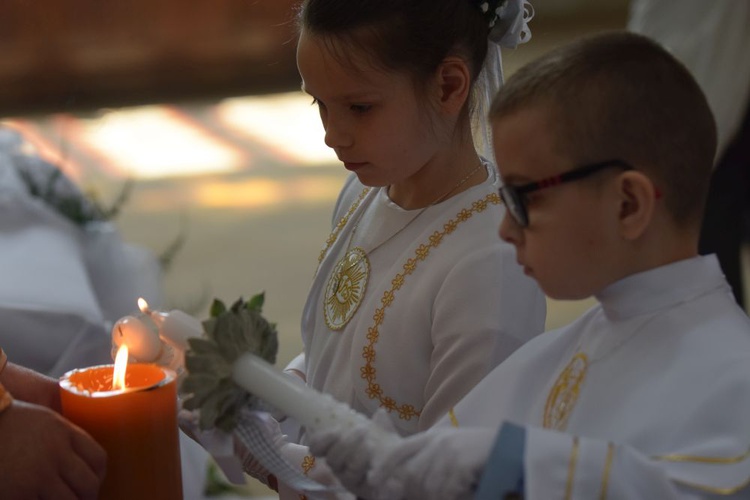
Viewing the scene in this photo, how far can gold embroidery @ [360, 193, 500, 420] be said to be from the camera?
1461 millimetres

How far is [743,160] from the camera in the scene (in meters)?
3.37

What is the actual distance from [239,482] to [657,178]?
517 millimetres

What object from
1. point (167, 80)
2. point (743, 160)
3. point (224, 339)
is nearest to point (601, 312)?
point (224, 339)

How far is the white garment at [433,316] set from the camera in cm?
139

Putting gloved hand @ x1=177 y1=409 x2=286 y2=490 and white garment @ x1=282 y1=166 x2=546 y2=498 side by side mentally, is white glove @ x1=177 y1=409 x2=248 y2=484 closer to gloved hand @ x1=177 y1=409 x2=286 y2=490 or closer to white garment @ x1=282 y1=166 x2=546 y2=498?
gloved hand @ x1=177 y1=409 x2=286 y2=490

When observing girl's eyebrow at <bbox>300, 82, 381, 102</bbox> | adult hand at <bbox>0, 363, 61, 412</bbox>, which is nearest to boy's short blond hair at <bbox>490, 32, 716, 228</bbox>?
girl's eyebrow at <bbox>300, 82, 381, 102</bbox>

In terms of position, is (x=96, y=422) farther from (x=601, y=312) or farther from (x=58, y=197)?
(x=58, y=197)

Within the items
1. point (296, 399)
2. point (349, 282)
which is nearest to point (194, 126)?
point (349, 282)

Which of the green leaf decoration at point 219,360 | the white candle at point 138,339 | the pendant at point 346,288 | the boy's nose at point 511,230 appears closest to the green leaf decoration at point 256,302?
the green leaf decoration at point 219,360

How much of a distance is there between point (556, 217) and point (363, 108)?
1.51 ft

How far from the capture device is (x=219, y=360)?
100 centimetres

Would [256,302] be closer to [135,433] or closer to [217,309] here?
[217,309]

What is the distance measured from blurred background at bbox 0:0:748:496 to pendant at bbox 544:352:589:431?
241cm

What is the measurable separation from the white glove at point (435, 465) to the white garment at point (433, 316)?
0.44 m
